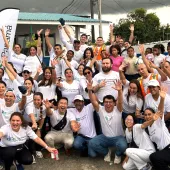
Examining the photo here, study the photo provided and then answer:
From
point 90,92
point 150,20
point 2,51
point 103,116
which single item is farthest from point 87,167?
point 150,20

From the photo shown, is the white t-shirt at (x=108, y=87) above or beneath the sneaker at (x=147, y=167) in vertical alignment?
above

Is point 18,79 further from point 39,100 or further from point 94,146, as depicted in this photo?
point 94,146

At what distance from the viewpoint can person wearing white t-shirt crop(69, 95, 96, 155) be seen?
19.1ft

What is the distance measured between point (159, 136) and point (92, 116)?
5.42 feet

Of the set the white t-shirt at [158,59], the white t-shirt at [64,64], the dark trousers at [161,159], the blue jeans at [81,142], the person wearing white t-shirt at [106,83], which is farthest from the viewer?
the white t-shirt at [158,59]

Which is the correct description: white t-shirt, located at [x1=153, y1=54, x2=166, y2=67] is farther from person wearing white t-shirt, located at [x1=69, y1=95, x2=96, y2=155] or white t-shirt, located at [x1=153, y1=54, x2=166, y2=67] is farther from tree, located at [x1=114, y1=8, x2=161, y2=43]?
tree, located at [x1=114, y1=8, x2=161, y2=43]

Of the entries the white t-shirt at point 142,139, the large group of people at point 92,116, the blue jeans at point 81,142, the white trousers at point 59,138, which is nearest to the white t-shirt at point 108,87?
the large group of people at point 92,116

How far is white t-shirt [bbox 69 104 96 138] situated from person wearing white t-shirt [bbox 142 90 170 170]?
136 cm

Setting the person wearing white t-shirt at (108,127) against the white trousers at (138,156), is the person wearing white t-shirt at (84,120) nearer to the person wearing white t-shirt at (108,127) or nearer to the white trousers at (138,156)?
the person wearing white t-shirt at (108,127)

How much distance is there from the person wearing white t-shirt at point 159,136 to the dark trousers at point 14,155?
2.10 m

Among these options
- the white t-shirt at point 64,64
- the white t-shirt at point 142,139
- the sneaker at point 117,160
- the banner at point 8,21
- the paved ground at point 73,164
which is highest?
the banner at point 8,21

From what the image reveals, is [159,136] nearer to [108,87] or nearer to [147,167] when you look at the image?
[147,167]

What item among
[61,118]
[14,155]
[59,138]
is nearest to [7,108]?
[14,155]

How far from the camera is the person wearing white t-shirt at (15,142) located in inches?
190
